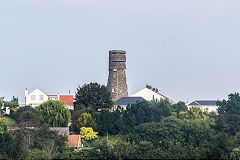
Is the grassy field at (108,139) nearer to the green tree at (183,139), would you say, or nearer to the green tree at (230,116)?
the green tree at (183,139)

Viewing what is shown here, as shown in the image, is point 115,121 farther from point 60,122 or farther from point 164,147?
point 164,147

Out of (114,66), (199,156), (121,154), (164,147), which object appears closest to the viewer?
(199,156)

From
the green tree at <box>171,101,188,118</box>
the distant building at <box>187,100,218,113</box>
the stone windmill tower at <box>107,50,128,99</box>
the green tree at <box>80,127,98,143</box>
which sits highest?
the stone windmill tower at <box>107,50,128,99</box>

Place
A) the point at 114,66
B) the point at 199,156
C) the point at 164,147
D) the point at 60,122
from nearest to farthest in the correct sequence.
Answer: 1. the point at 199,156
2. the point at 164,147
3. the point at 60,122
4. the point at 114,66

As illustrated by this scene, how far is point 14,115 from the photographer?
97.4m

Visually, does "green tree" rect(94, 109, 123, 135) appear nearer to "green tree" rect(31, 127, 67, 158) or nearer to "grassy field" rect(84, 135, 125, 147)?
"grassy field" rect(84, 135, 125, 147)

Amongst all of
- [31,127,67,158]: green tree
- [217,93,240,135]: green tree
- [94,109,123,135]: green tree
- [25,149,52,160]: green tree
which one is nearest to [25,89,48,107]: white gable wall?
[94,109,123,135]: green tree

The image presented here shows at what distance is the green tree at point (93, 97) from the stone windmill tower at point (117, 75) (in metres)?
17.2

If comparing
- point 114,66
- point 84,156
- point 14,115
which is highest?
point 114,66

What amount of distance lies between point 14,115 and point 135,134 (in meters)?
26.0

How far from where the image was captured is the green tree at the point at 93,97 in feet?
341

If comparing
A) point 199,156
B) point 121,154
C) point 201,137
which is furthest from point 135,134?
point 199,156

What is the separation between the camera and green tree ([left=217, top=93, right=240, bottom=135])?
81625mm

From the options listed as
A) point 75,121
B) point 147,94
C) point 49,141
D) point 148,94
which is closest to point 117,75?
point 147,94
